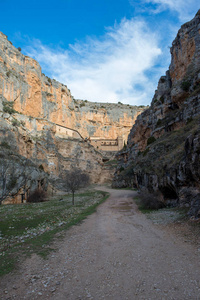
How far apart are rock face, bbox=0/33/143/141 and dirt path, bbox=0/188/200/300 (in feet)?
176

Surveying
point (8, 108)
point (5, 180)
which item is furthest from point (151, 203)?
point (8, 108)

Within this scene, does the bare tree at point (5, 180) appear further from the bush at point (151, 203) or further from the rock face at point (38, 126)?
the bush at point (151, 203)

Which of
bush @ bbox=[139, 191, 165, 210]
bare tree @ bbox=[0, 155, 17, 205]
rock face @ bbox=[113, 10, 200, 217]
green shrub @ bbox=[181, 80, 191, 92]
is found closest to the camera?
bare tree @ bbox=[0, 155, 17, 205]

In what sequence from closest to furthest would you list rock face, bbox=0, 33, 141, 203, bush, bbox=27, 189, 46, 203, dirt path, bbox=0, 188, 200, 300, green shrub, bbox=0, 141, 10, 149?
1. dirt path, bbox=0, 188, 200, 300
2. bush, bbox=27, 189, 46, 203
3. green shrub, bbox=0, 141, 10, 149
4. rock face, bbox=0, 33, 141, 203

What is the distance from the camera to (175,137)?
816 inches

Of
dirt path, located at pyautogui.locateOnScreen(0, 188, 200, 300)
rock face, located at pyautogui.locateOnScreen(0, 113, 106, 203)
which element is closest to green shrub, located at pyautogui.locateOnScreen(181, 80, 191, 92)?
dirt path, located at pyautogui.locateOnScreen(0, 188, 200, 300)

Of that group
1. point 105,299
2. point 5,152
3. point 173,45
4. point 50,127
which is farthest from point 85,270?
point 50,127

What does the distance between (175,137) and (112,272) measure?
749 inches

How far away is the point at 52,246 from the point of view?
701 cm

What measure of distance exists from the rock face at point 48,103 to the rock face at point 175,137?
35627mm

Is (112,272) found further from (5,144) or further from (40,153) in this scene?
(40,153)

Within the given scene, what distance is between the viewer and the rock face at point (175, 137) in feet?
40.0

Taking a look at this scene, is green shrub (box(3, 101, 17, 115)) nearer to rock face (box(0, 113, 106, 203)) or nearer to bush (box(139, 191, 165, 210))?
rock face (box(0, 113, 106, 203))

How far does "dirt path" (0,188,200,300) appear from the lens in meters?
3.93
